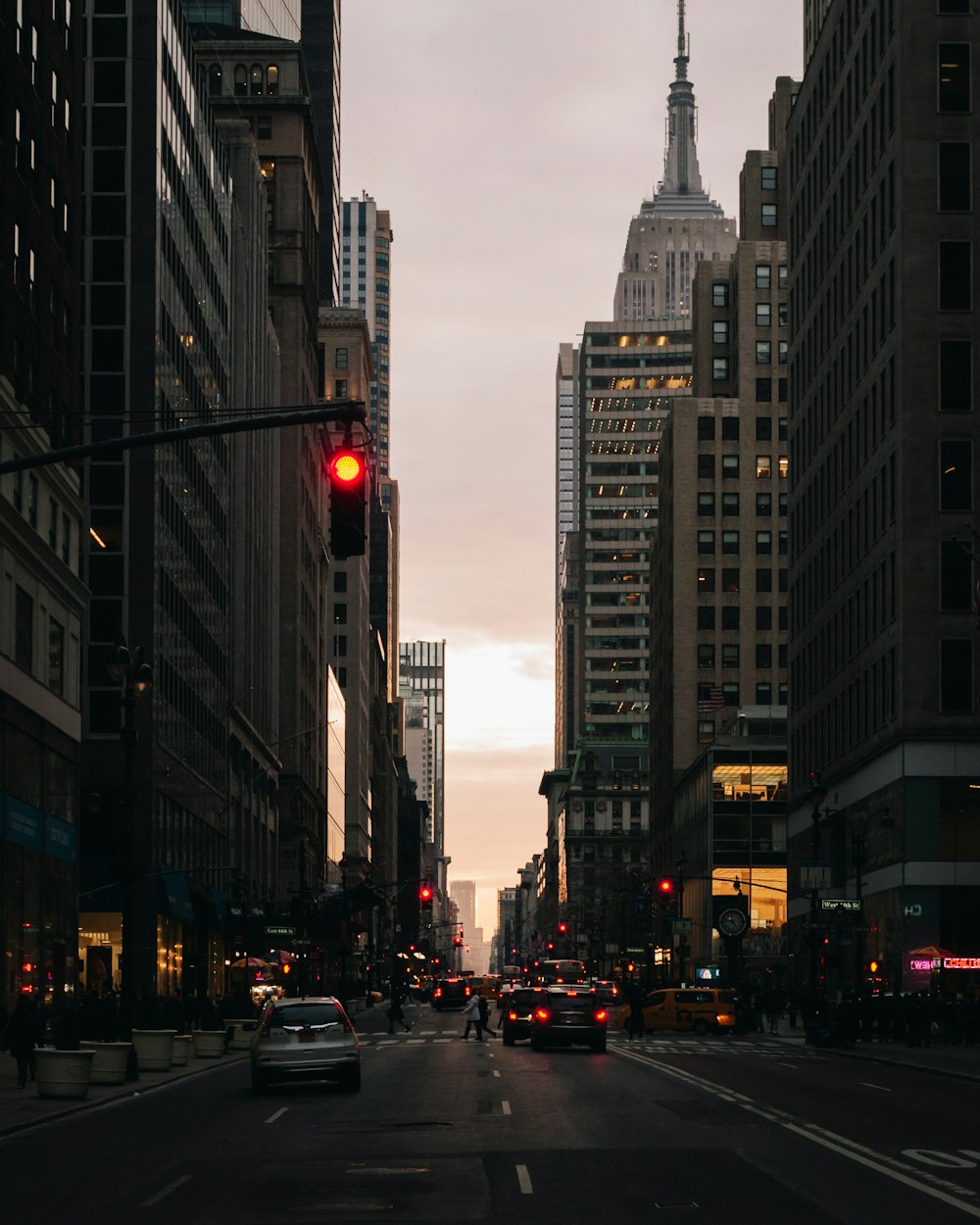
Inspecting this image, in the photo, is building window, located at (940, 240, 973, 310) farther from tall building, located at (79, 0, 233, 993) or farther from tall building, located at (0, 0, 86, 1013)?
tall building, located at (0, 0, 86, 1013)

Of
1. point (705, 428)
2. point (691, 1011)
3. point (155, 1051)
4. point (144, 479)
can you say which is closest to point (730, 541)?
point (705, 428)

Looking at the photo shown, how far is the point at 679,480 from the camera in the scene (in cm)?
15375

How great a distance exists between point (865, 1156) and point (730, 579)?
133 metres

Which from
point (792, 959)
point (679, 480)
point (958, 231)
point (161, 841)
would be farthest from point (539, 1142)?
point (679, 480)

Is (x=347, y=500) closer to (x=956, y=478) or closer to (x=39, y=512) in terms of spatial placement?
(x=39, y=512)

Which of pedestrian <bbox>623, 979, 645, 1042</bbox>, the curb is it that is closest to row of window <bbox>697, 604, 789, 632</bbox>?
pedestrian <bbox>623, 979, 645, 1042</bbox>

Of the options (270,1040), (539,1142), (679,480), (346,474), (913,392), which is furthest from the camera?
(679,480)

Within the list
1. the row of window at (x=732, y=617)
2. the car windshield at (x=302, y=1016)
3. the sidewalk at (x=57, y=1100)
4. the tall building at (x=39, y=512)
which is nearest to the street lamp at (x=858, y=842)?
the sidewalk at (x=57, y=1100)

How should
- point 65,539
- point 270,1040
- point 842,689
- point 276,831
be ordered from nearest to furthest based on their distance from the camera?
point 270,1040
point 65,539
point 842,689
point 276,831

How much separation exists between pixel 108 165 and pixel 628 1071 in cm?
4904

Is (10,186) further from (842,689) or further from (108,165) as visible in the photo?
(842,689)

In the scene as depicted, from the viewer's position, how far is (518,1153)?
74.9ft

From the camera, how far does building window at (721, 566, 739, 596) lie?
154 m

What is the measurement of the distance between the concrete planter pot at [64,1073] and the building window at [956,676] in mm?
47480
